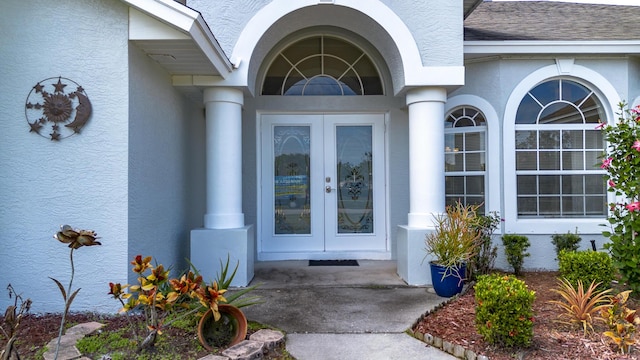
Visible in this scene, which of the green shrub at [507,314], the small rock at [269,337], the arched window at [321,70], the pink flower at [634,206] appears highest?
the arched window at [321,70]

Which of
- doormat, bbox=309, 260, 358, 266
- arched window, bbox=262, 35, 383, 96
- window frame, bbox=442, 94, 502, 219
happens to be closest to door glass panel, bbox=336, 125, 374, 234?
doormat, bbox=309, 260, 358, 266

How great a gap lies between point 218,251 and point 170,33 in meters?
2.76

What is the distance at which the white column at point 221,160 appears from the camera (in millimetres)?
5473

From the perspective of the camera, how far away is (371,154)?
7.00 m

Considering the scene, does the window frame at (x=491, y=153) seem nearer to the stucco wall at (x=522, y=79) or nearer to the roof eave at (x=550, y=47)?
the stucco wall at (x=522, y=79)

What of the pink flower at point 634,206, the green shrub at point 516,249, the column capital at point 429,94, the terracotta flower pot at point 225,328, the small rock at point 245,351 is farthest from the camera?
the green shrub at point 516,249

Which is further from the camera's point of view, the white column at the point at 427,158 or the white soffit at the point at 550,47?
the white soffit at the point at 550,47

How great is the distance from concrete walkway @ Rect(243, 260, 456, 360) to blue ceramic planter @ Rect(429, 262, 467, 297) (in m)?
0.11

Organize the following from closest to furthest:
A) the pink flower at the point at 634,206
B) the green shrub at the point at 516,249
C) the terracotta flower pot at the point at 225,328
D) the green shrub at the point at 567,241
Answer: the terracotta flower pot at the point at 225,328 → the pink flower at the point at 634,206 → the green shrub at the point at 516,249 → the green shrub at the point at 567,241

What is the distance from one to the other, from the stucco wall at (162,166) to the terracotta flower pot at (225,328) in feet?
4.23

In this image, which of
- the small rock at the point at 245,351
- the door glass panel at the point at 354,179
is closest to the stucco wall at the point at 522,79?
the door glass panel at the point at 354,179

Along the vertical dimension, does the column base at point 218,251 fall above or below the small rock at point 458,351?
above

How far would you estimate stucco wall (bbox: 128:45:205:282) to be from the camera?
170 inches

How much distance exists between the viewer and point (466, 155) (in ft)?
22.0
